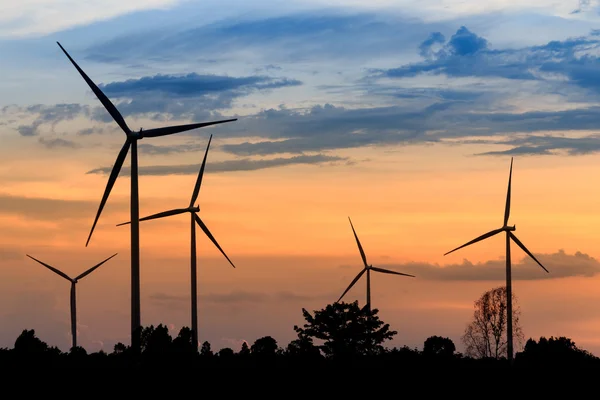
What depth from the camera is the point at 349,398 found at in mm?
93938

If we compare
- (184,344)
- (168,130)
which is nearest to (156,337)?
(184,344)

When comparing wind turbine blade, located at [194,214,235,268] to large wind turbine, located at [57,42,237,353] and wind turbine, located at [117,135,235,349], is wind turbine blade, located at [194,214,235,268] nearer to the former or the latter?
wind turbine, located at [117,135,235,349]

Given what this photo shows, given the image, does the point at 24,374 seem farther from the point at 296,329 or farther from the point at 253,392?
the point at 296,329

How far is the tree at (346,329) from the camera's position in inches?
7146

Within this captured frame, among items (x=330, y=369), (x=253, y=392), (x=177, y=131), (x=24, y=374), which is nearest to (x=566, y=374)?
(x=330, y=369)

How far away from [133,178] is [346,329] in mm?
96439

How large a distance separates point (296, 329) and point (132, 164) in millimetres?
95164

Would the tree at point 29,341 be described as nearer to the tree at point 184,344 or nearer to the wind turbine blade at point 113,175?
the tree at point 184,344

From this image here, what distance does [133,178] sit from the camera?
90.6 metres

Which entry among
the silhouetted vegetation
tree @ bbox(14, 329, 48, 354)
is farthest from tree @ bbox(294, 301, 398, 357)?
tree @ bbox(14, 329, 48, 354)

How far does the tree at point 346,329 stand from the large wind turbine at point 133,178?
87040 mm

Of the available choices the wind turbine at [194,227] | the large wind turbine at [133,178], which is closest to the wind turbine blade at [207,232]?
the wind turbine at [194,227]

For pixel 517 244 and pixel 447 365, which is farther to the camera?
pixel 517 244

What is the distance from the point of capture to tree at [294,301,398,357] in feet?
595
